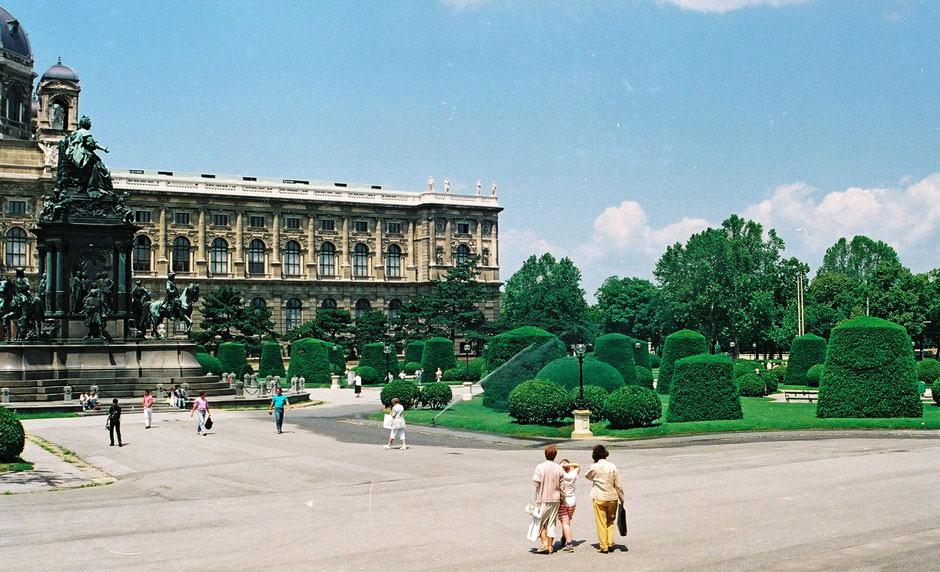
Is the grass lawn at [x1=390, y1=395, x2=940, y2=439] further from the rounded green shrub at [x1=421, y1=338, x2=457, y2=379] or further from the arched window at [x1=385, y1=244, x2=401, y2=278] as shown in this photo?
the arched window at [x1=385, y1=244, x2=401, y2=278]

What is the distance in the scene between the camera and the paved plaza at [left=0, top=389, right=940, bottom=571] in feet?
40.4

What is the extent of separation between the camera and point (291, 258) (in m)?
99.2

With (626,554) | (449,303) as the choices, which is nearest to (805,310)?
(449,303)

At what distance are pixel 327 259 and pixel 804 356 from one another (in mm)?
56279

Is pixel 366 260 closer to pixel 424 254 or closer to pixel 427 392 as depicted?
pixel 424 254

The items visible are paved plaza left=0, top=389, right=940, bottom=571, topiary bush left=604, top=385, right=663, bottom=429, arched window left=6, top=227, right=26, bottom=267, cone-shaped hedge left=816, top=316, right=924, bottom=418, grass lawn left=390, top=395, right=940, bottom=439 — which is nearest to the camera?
paved plaza left=0, top=389, right=940, bottom=571

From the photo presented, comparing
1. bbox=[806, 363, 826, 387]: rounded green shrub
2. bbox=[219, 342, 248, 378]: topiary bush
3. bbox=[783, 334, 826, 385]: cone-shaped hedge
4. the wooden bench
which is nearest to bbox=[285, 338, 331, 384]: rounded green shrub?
bbox=[219, 342, 248, 378]: topiary bush

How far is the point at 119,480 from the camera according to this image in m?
21.2

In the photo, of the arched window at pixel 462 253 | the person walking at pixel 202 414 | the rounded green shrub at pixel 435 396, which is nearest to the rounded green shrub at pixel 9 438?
the person walking at pixel 202 414

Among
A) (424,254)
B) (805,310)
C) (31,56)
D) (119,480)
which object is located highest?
(31,56)

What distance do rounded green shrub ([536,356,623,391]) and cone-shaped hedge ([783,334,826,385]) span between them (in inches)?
937

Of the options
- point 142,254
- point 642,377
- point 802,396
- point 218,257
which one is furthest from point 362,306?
point 802,396

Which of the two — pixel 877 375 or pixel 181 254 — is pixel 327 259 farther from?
pixel 877 375

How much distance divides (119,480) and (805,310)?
85771mm
